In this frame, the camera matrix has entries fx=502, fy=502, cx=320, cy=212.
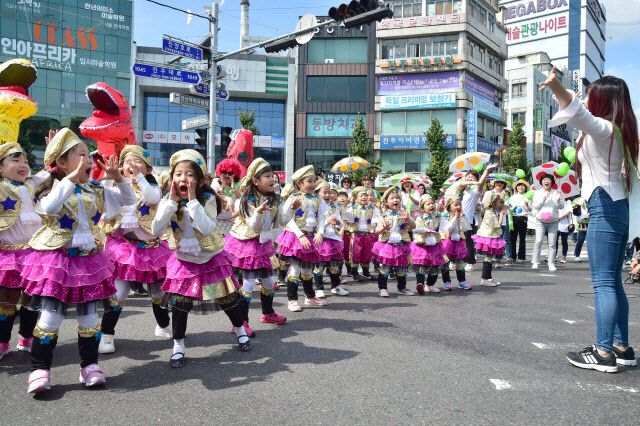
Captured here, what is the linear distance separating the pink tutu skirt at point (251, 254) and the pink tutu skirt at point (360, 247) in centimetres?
431

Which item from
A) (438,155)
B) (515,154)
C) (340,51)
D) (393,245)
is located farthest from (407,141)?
(393,245)

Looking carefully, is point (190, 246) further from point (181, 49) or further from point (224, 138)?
point (181, 49)

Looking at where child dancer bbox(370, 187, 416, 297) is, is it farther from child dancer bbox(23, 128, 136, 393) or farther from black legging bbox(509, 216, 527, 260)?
black legging bbox(509, 216, 527, 260)

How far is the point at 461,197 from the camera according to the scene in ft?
29.1

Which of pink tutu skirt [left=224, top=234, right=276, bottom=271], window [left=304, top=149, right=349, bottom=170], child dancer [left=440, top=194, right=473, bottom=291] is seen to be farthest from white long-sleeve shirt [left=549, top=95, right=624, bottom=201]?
window [left=304, top=149, right=349, bottom=170]

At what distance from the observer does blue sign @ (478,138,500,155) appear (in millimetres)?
40688

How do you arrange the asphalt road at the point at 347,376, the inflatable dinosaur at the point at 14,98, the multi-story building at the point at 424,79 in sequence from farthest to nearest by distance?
1. the multi-story building at the point at 424,79
2. the inflatable dinosaur at the point at 14,98
3. the asphalt road at the point at 347,376

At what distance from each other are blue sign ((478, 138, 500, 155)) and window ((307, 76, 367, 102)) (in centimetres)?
1004

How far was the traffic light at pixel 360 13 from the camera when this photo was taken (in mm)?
10530

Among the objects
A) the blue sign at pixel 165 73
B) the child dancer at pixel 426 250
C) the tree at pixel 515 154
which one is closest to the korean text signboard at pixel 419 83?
the tree at pixel 515 154

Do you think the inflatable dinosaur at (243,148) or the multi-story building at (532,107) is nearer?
the inflatable dinosaur at (243,148)

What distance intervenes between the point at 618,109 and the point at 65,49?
43738 millimetres

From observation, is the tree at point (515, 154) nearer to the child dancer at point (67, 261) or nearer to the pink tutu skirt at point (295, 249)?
the pink tutu skirt at point (295, 249)

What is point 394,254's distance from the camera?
7902 mm
